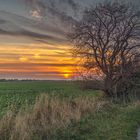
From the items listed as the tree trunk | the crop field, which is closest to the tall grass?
the crop field

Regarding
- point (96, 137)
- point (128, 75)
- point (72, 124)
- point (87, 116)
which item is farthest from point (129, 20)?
point (96, 137)

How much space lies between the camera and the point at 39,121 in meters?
19.9

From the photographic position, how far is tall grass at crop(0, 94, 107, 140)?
16531 mm

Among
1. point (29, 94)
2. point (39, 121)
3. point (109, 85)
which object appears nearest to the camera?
point (39, 121)

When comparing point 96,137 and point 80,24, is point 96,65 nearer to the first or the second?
point 80,24

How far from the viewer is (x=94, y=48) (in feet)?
143

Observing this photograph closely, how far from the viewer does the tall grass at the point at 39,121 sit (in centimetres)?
1653

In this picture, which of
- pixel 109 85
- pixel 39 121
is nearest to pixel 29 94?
pixel 109 85

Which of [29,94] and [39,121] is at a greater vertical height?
[29,94]

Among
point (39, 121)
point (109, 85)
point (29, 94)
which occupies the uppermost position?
point (109, 85)

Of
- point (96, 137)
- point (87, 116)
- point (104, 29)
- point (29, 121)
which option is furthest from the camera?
point (104, 29)

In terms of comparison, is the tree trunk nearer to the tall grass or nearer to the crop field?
the crop field

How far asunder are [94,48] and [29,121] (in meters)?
25.1

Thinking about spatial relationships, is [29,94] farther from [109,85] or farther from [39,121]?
[39,121]
